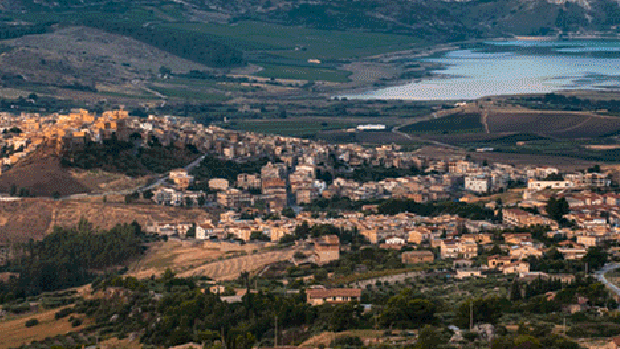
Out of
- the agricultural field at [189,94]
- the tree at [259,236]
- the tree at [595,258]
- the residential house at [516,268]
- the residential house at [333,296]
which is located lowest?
the agricultural field at [189,94]


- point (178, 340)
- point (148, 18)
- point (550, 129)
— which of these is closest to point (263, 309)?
point (178, 340)

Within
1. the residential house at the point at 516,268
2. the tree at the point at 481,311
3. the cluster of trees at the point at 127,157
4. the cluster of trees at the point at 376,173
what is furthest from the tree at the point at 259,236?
the cluster of trees at the point at 376,173

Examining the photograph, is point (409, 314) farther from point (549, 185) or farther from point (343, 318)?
point (549, 185)

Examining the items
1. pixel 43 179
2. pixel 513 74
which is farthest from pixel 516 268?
pixel 513 74

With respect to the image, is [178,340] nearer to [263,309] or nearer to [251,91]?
[263,309]

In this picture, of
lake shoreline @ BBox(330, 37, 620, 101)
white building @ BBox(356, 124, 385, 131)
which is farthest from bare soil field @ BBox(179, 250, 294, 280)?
lake shoreline @ BBox(330, 37, 620, 101)

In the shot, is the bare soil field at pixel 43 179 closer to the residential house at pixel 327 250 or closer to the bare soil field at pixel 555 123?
the residential house at pixel 327 250
